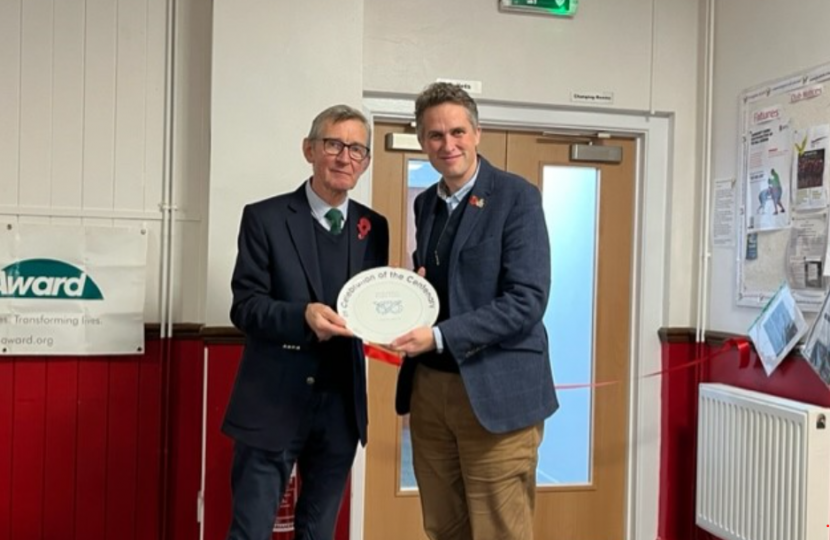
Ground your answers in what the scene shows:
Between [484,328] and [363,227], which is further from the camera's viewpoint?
[363,227]

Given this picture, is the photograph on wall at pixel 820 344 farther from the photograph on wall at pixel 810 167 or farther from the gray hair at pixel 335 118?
the gray hair at pixel 335 118

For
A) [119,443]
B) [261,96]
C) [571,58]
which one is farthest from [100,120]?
[571,58]

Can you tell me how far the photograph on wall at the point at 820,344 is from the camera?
2.25m

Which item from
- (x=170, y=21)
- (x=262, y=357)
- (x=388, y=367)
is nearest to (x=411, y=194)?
(x=388, y=367)

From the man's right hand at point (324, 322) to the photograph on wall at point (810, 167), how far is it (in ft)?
5.30

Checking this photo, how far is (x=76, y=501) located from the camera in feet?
8.43

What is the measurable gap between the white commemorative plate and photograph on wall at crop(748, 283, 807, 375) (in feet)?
4.45

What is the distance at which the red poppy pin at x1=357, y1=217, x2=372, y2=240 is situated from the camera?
6.24ft

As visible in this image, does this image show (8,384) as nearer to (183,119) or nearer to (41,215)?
(41,215)

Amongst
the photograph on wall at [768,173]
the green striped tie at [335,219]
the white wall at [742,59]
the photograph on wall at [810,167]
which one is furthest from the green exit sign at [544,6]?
the green striped tie at [335,219]

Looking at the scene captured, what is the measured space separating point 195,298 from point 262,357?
927mm

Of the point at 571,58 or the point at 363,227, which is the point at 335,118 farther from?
the point at 571,58

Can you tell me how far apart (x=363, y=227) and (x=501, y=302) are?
434 millimetres

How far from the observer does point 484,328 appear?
5.52 ft
